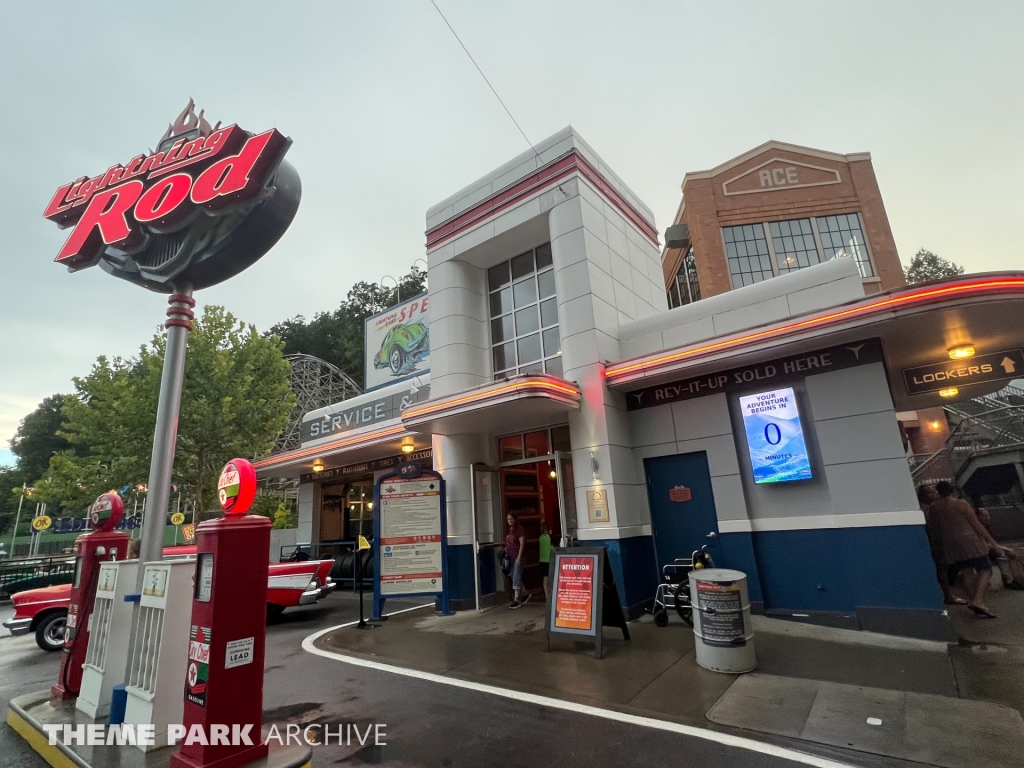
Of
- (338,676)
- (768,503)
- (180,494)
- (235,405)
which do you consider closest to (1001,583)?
(768,503)

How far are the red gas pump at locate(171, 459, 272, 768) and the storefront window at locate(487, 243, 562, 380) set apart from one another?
24.5 feet

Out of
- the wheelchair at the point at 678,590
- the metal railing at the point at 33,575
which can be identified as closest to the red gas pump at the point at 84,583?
Answer: the wheelchair at the point at 678,590

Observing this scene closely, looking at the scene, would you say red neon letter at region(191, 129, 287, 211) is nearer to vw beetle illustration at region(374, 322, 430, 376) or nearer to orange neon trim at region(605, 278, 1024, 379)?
orange neon trim at region(605, 278, 1024, 379)

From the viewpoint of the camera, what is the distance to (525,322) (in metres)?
11.3

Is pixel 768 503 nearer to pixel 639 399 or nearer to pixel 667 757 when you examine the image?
pixel 639 399

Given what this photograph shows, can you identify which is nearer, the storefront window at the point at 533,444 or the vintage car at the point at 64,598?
the vintage car at the point at 64,598

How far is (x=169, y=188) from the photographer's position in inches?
222

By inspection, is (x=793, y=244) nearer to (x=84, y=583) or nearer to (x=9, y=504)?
(x=84, y=583)

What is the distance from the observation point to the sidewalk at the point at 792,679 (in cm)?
388

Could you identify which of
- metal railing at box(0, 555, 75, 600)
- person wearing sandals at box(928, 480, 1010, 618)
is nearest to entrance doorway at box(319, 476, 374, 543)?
metal railing at box(0, 555, 75, 600)

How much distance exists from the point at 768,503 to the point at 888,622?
6.71 ft

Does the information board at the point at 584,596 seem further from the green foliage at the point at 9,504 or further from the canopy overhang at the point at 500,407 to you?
the green foliage at the point at 9,504

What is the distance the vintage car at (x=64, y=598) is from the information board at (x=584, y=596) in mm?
4801

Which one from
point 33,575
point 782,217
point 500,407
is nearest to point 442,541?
point 500,407
